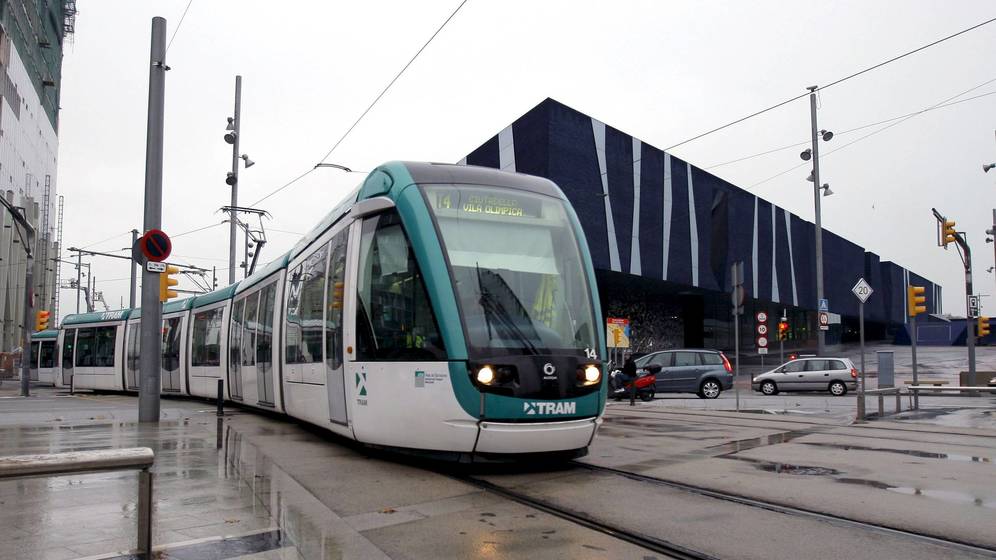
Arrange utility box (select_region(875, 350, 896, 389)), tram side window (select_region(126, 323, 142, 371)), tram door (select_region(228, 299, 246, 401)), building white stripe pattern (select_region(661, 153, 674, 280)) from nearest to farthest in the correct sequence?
tram door (select_region(228, 299, 246, 401))
utility box (select_region(875, 350, 896, 389))
tram side window (select_region(126, 323, 142, 371))
building white stripe pattern (select_region(661, 153, 674, 280))

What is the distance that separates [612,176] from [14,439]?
3438 centimetres

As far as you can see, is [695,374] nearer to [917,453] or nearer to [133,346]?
[917,453]

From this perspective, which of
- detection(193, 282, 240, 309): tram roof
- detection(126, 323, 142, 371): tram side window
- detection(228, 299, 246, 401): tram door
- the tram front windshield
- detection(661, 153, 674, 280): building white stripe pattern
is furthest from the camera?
detection(661, 153, 674, 280): building white stripe pattern

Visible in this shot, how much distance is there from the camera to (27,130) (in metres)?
66.4

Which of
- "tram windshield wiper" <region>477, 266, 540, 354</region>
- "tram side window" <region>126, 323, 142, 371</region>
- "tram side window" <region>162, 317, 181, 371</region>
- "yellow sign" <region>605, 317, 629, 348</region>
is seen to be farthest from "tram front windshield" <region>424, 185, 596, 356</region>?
"yellow sign" <region>605, 317, 629, 348</region>

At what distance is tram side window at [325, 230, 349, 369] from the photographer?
9023 mm

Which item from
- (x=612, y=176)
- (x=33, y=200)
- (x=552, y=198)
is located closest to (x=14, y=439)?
(x=552, y=198)

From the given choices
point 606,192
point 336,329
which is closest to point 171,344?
point 336,329

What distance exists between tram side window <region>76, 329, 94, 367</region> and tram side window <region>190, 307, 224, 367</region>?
8.45 metres

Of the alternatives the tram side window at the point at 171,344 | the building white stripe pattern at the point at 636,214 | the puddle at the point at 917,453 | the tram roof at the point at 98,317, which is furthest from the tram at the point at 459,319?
the building white stripe pattern at the point at 636,214

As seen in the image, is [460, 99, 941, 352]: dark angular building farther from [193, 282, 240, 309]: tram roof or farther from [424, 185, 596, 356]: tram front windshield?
[424, 185, 596, 356]: tram front windshield

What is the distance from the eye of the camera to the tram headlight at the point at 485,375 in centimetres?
717

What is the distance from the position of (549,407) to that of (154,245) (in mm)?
8353

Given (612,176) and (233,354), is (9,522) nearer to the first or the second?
(233,354)
